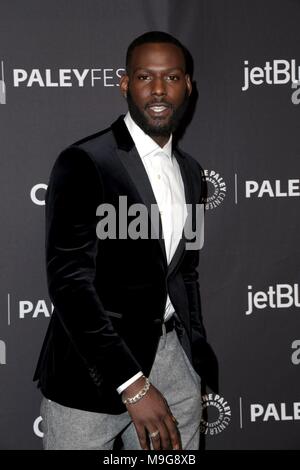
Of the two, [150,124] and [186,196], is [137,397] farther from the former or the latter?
[150,124]

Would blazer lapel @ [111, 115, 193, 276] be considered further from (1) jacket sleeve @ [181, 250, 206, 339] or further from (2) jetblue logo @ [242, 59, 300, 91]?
(2) jetblue logo @ [242, 59, 300, 91]

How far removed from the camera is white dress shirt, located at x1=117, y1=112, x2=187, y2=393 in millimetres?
1737

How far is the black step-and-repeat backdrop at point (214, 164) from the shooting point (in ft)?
7.55

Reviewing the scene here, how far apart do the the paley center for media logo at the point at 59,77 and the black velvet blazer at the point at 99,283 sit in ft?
1.99

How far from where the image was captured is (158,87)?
67.2 inches

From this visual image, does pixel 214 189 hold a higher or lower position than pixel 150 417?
higher

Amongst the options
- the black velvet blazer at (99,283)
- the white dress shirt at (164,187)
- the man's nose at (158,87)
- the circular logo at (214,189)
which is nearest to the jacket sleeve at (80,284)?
the black velvet blazer at (99,283)

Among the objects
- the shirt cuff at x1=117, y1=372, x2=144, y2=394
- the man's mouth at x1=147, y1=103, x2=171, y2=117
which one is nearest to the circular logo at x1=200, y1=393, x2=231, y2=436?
the shirt cuff at x1=117, y1=372, x2=144, y2=394

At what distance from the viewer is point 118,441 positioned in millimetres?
2242

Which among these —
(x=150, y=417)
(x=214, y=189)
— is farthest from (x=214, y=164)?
(x=150, y=417)

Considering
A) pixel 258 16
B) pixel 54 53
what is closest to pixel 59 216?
pixel 54 53

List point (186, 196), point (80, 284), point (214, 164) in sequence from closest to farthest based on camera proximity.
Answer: point (80, 284) < point (186, 196) < point (214, 164)

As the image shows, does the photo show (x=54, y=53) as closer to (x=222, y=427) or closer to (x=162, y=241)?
(x=162, y=241)

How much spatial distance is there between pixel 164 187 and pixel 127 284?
1.11ft
